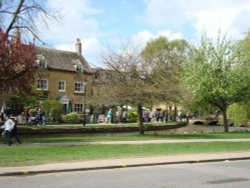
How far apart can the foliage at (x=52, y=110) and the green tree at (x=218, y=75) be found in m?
17.2

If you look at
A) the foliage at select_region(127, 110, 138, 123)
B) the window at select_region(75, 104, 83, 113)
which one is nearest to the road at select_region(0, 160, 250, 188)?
the foliage at select_region(127, 110, 138, 123)

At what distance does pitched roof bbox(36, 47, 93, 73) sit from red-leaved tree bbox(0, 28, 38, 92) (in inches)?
1526

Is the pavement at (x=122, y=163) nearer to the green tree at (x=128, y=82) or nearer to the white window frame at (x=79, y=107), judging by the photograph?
the green tree at (x=128, y=82)

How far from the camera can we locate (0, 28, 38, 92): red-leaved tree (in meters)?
23.4

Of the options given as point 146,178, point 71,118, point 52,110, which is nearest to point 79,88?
point 52,110

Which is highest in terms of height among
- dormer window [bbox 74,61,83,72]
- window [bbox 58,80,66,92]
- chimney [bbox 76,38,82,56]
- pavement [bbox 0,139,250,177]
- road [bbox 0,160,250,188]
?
chimney [bbox 76,38,82,56]

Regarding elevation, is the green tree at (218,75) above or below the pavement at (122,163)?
above

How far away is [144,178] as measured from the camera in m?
12.3

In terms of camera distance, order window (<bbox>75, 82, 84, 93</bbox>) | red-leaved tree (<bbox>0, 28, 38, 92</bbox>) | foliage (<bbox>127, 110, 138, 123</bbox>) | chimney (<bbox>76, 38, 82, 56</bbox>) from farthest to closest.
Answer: chimney (<bbox>76, 38, 82, 56</bbox>) < window (<bbox>75, 82, 84, 93</bbox>) < foliage (<bbox>127, 110, 138, 123</bbox>) < red-leaved tree (<bbox>0, 28, 38, 92</bbox>)

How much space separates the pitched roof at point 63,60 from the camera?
64562mm

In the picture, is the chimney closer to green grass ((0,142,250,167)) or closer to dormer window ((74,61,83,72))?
dormer window ((74,61,83,72))

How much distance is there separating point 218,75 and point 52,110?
20.0 metres

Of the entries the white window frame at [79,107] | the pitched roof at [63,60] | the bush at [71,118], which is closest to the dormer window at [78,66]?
the pitched roof at [63,60]

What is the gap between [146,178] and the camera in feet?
40.5
